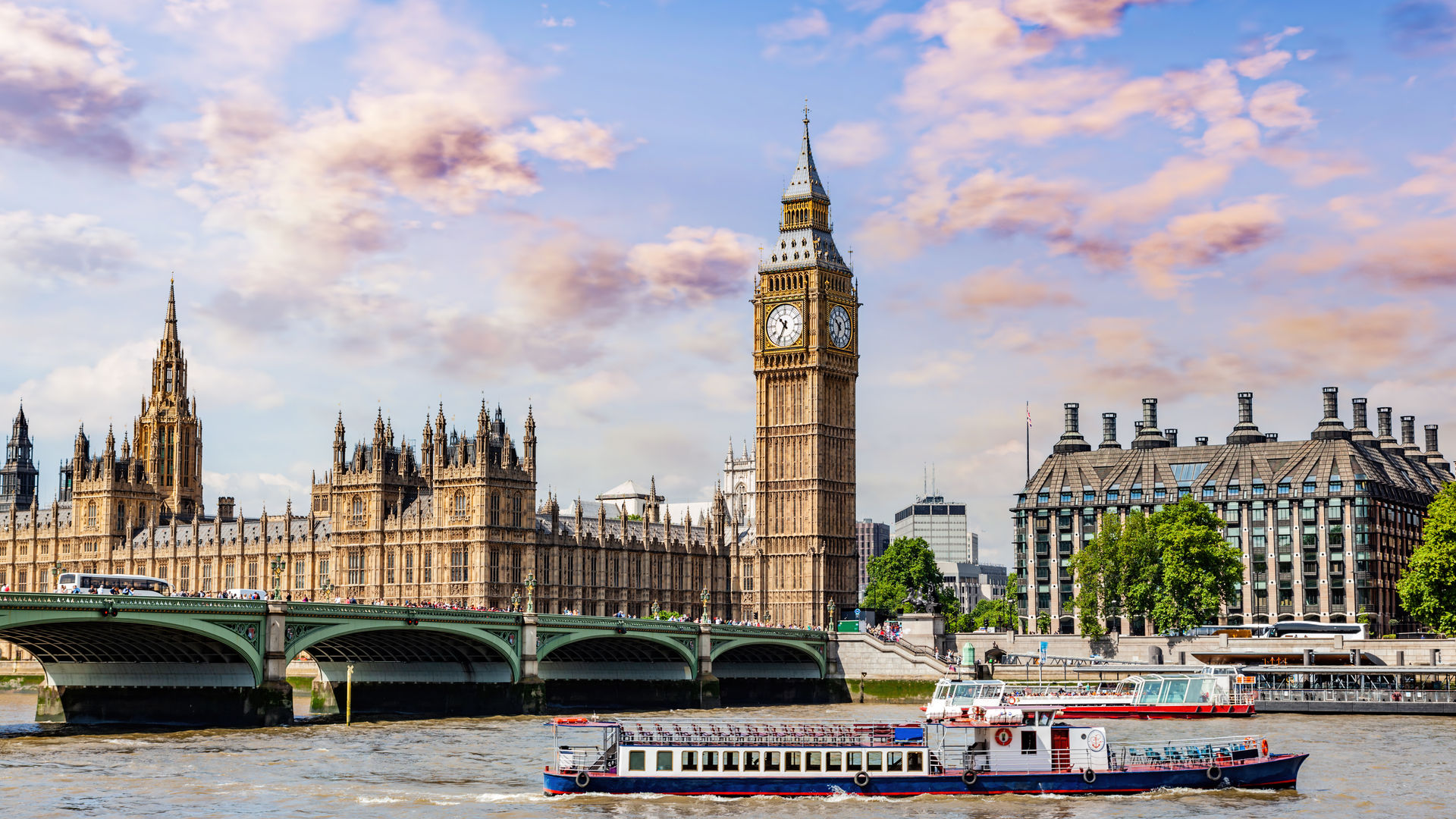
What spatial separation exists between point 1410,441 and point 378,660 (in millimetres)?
123391

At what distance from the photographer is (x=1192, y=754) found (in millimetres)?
60625

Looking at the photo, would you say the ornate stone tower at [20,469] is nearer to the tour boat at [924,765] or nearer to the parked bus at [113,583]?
the parked bus at [113,583]

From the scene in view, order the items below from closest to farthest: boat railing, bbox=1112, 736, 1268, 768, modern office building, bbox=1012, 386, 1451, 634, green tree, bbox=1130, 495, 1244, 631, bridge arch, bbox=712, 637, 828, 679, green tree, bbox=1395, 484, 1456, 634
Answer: boat railing, bbox=1112, 736, 1268, 768, green tree, bbox=1395, 484, 1456, 634, bridge arch, bbox=712, 637, 828, 679, green tree, bbox=1130, 495, 1244, 631, modern office building, bbox=1012, 386, 1451, 634

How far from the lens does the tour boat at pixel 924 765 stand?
5806 centimetres

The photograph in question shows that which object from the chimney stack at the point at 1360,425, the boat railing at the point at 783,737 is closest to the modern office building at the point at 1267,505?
the chimney stack at the point at 1360,425

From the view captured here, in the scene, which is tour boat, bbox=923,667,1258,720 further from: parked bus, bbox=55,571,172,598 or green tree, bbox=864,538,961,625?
green tree, bbox=864,538,961,625

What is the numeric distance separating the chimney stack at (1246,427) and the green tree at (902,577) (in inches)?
1156

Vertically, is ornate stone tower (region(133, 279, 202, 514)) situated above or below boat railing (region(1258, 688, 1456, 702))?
above

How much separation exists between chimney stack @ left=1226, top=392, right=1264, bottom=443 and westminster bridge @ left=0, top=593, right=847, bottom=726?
6288 cm

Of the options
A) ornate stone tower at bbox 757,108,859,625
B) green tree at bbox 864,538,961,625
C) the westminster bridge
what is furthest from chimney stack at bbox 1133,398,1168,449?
the westminster bridge

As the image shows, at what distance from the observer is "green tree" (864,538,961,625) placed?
156 metres

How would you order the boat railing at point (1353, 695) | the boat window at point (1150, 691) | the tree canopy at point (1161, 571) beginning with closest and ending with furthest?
the boat window at point (1150, 691) < the boat railing at point (1353, 695) < the tree canopy at point (1161, 571)

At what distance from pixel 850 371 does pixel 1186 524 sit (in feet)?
99.0

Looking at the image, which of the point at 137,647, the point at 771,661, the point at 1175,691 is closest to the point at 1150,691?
the point at 1175,691
